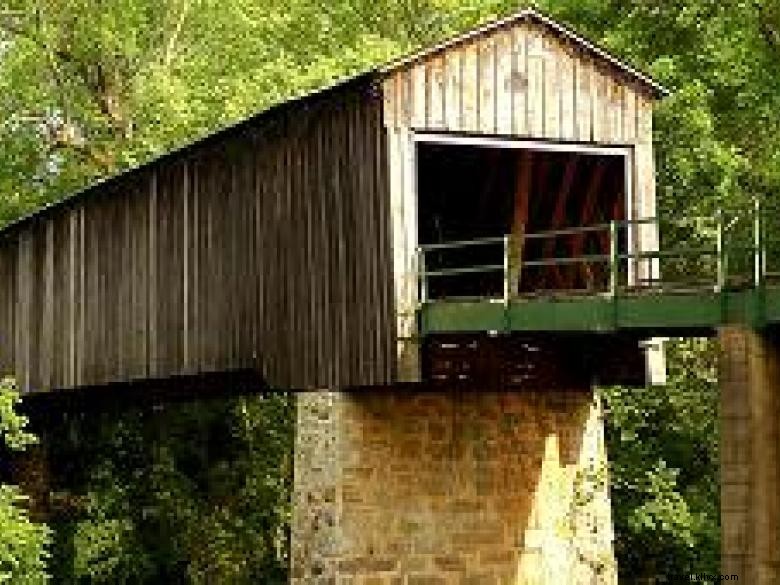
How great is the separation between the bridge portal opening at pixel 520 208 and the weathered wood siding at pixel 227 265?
6.75ft

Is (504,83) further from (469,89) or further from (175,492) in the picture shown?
(175,492)

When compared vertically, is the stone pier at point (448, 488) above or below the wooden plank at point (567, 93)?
below

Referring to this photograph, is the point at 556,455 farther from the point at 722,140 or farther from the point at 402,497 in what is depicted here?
the point at 722,140

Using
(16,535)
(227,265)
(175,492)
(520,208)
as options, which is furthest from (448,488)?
(175,492)

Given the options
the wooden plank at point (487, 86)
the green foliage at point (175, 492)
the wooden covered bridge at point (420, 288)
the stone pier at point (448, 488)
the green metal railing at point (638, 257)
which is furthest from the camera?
the green foliage at point (175, 492)

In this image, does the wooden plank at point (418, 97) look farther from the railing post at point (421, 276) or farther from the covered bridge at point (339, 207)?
the railing post at point (421, 276)

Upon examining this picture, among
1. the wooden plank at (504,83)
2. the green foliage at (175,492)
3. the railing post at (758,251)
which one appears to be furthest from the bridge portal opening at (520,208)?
the green foliage at (175,492)

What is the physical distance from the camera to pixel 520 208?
2002cm

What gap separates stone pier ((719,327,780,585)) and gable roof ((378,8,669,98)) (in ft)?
20.0

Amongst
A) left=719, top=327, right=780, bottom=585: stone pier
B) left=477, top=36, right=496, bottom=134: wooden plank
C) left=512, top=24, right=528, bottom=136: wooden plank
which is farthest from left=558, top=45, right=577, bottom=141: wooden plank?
left=719, top=327, right=780, bottom=585: stone pier

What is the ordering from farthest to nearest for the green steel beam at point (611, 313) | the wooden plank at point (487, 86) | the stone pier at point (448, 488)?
the stone pier at point (448, 488) < the wooden plank at point (487, 86) < the green steel beam at point (611, 313)

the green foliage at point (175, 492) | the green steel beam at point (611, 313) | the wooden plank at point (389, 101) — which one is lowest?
the green foliage at point (175, 492)

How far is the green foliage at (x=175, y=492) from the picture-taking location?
27016mm

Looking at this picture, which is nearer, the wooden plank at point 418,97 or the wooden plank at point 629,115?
the wooden plank at point 418,97
